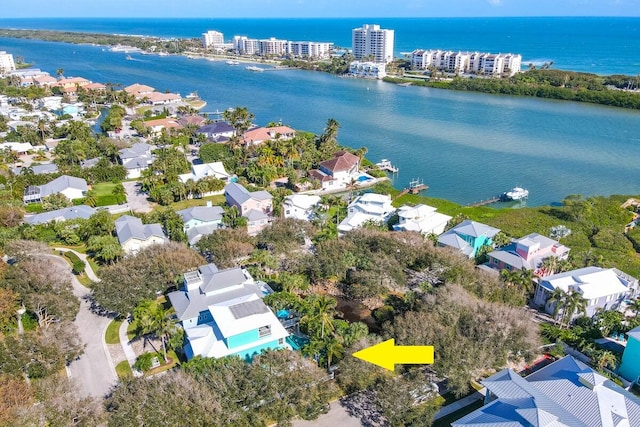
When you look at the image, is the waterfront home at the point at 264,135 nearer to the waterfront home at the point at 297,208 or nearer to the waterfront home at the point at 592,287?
the waterfront home at the point at 297,208

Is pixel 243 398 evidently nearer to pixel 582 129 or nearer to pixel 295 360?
pixel 295 360

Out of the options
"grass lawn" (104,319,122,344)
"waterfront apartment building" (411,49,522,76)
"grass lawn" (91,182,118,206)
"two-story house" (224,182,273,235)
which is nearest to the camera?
"grass lawn" (104,319,122,344)

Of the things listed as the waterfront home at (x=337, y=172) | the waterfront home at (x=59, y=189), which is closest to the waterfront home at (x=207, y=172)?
the waterfront home at (x=59, y=189)

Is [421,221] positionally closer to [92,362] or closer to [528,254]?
[528,254]

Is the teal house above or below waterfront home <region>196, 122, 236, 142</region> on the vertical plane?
below

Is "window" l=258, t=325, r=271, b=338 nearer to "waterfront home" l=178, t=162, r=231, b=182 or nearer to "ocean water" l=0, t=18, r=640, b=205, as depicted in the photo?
"waterfront home" l=178, t=162, r=231, b=182

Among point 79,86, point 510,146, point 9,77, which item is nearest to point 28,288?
point 510,146

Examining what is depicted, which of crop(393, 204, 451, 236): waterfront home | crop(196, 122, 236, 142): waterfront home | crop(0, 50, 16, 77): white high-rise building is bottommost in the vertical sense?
crop(393, 204, 451, 236): waterfront home

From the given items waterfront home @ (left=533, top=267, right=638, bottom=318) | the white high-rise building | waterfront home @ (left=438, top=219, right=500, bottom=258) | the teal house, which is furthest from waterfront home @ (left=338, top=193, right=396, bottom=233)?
the white high-rise building
